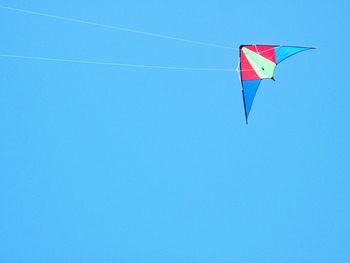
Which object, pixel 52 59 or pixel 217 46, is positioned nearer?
pixel 52 59

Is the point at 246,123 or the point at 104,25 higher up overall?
the point at 104,25

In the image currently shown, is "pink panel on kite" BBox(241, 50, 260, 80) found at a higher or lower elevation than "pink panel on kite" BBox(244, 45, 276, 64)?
lower

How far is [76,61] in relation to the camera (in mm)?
2961

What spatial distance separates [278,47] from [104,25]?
1480mm

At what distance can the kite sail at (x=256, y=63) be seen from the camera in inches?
111

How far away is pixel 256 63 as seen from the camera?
289 centimetres

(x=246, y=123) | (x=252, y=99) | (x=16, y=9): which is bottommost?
(x=246, y=123)

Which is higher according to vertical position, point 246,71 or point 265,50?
point 265,50

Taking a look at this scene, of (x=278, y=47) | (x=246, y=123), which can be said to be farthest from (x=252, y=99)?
(x=278, y=47)

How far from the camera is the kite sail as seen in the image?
2818 mm

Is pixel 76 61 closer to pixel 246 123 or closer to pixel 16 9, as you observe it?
pixel 16 9

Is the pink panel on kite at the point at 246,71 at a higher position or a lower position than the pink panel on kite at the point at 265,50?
lower

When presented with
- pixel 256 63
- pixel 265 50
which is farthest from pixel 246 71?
pixel 265 50

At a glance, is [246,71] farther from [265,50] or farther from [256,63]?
[265,50]
